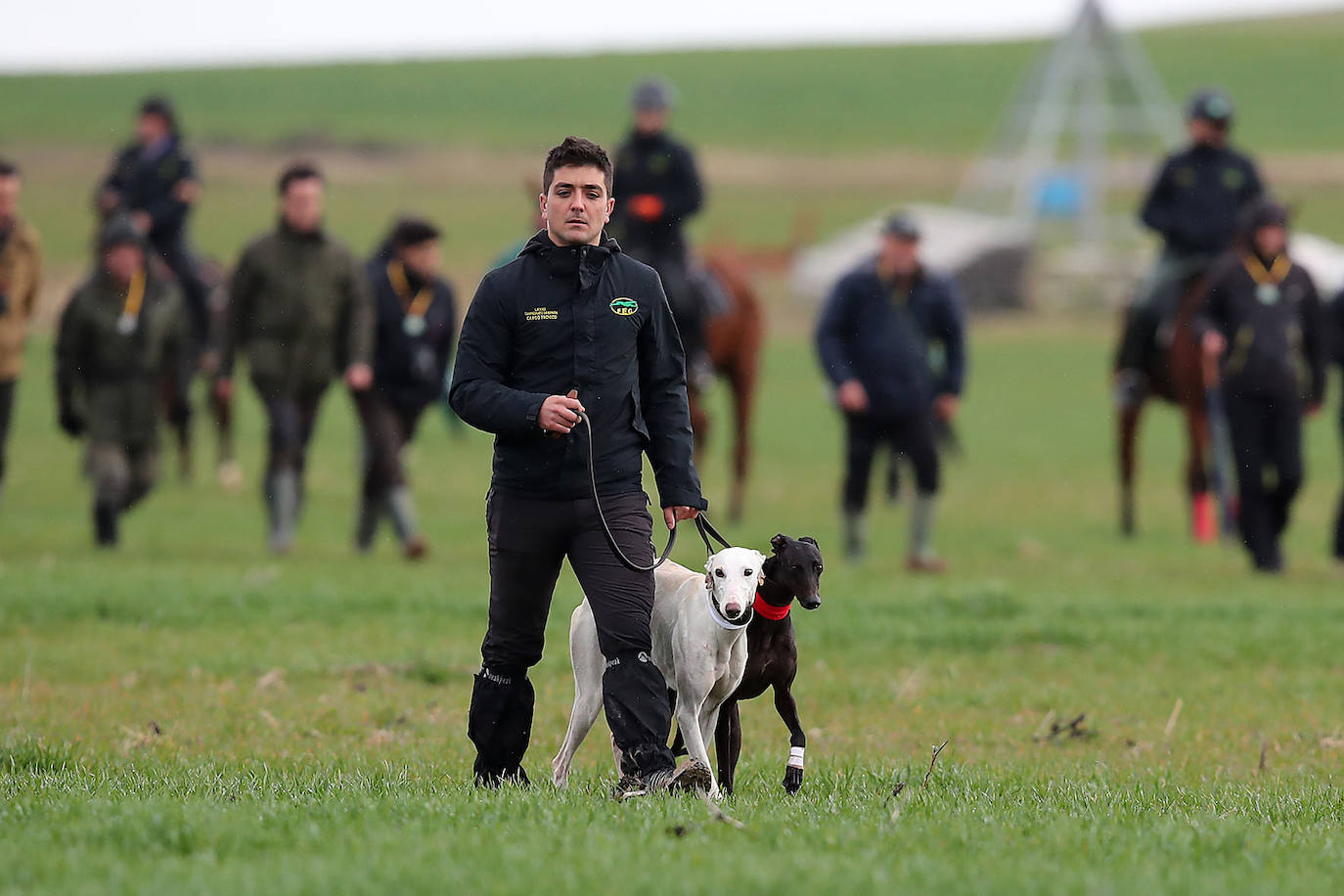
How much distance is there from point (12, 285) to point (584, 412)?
30.8 feet

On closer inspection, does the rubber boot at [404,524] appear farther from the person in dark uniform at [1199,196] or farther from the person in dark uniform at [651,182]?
the person in dark uniform at [1199,196]

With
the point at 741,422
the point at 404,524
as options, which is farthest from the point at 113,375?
the point at 741,422

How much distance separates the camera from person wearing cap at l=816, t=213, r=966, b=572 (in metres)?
13.5

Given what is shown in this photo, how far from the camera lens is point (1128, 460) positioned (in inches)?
677

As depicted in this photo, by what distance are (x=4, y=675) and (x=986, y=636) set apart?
5.18 metres

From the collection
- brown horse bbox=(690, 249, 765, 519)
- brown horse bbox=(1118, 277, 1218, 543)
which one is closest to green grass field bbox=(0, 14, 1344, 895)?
brown horse bbox=(1118, 277, 1218, 543)

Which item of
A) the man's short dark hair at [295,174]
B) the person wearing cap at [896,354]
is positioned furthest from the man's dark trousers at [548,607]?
the man's short dark hair at [295,174]

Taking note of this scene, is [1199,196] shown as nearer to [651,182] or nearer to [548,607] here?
[651,182]

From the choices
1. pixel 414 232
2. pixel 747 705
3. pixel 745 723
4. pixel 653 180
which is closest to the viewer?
pixel 745 723

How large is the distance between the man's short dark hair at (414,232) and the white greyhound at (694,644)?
25.9ft

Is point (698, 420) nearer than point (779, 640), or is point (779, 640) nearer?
point (779, 640)

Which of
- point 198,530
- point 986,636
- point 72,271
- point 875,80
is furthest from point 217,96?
point 986,636

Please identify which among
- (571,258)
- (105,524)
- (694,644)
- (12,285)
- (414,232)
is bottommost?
(105,524)

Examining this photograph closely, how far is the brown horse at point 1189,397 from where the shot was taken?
1591 cm
